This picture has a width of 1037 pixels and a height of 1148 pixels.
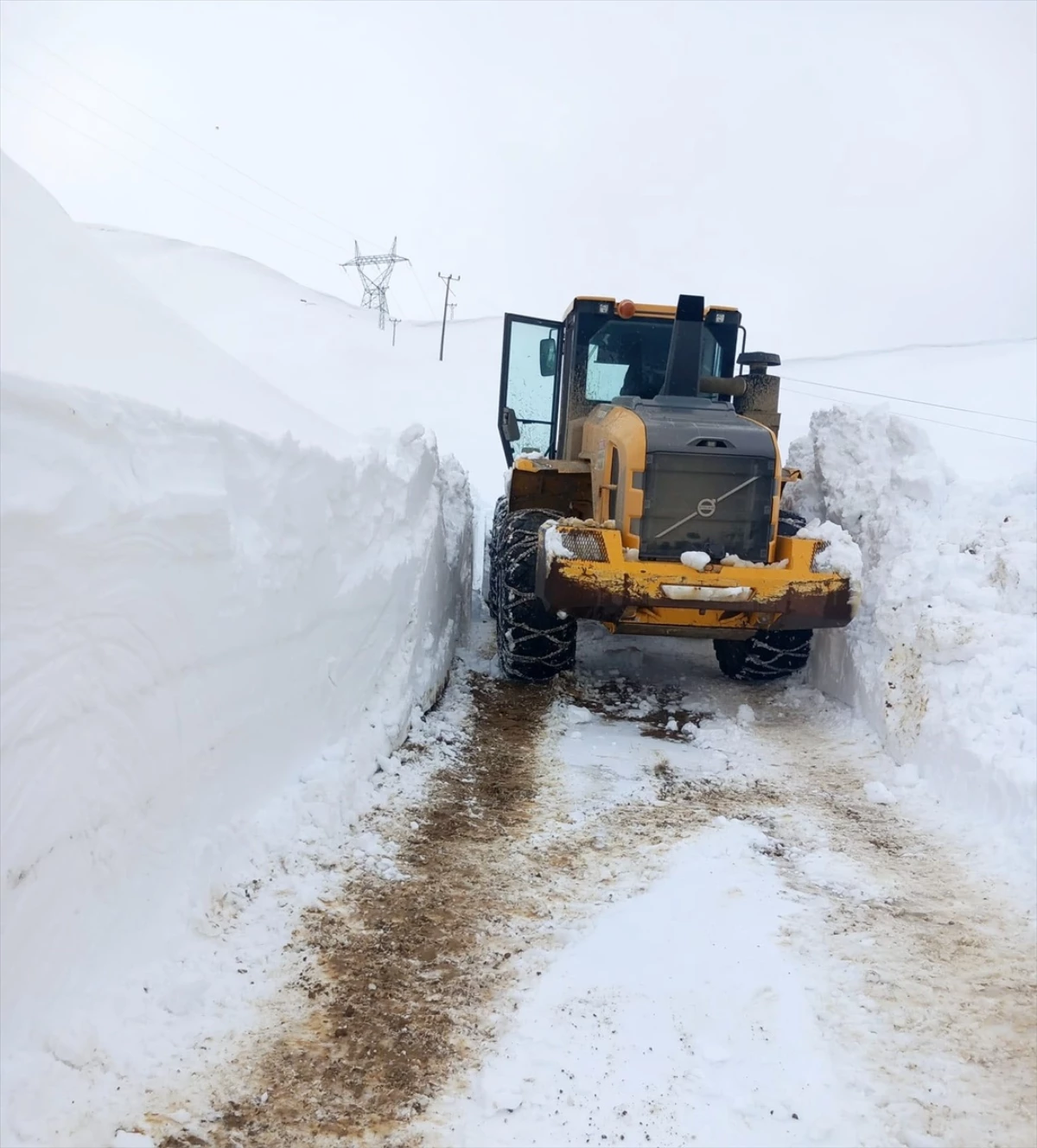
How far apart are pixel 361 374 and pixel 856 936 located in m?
36.6

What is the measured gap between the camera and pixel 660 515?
19.2 ft

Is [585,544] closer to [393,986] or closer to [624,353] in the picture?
[624,353]

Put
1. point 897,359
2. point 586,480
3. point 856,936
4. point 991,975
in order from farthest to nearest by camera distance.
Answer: point 897,359 → point 586,480 → point 856,936 → point 991,975

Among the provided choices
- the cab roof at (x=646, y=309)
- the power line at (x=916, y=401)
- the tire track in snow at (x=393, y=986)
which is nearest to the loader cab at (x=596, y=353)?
the cab roof at (x=646, y=309)

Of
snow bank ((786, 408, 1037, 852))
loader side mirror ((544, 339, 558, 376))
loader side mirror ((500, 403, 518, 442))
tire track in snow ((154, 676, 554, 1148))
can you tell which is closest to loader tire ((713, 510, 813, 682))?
snow bank ((786, 408, 1037, 852))

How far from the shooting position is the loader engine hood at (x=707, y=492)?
581 centimetres

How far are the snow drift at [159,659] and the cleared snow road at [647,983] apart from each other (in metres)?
0.48

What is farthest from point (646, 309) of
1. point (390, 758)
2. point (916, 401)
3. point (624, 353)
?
point (916, 401)

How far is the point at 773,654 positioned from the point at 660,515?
1.46 metres

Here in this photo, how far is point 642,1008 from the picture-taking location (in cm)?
272

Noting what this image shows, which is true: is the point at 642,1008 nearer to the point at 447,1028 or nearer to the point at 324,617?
the point at 447,1028

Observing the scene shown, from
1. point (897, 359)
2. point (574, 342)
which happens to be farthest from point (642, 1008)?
point (897, 359)

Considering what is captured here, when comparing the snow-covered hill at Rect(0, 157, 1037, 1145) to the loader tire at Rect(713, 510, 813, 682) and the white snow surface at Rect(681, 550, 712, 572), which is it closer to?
the loader tire at Rect(713, 510, 813, 682)

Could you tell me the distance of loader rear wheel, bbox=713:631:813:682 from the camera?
6.46 metres
